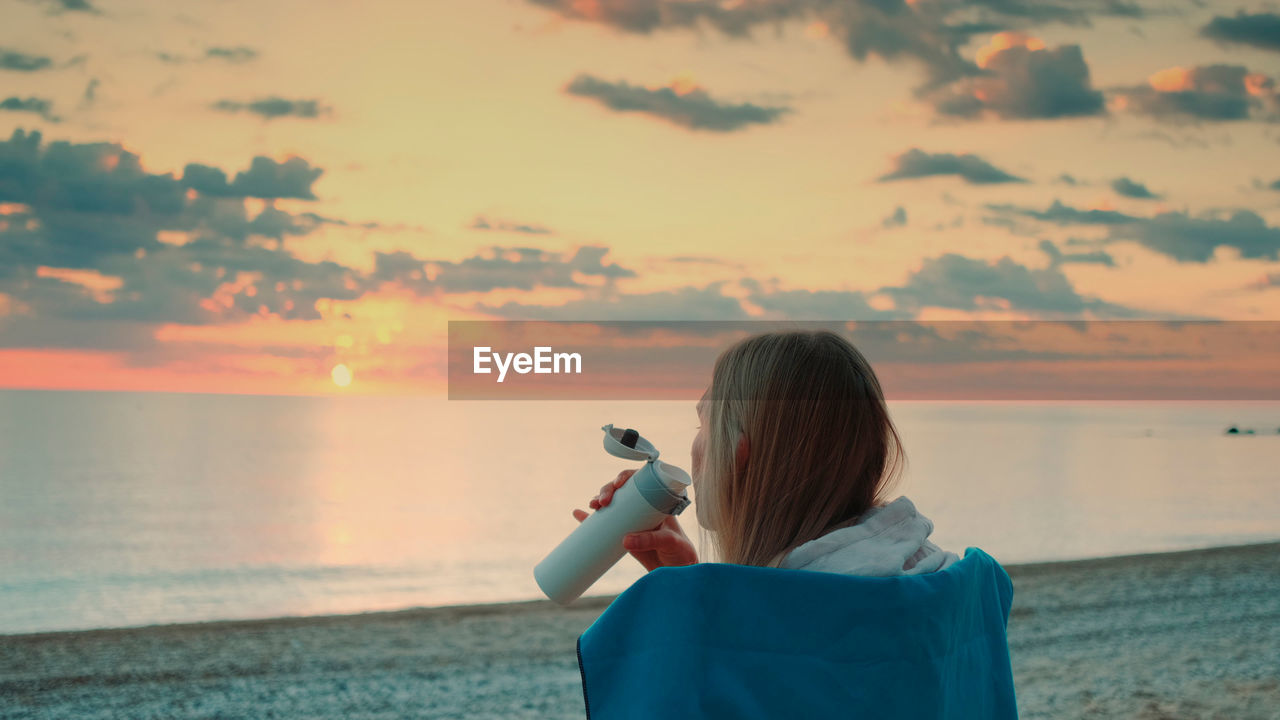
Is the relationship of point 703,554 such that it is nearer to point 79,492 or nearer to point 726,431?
point 726,431

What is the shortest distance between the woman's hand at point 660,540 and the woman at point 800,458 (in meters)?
0.39

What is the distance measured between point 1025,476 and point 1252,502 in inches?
641

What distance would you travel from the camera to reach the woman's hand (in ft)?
6.66

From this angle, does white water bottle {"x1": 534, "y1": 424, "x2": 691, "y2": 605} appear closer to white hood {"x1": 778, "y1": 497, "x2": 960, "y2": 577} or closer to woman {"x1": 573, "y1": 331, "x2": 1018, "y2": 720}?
woman {"x1": 573, "y1": 331, "x2": 1018, "y2": 720}

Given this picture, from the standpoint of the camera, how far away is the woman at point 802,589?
4.28 ft

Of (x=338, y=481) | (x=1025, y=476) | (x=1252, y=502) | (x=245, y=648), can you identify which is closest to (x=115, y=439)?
(x=338, y=481)

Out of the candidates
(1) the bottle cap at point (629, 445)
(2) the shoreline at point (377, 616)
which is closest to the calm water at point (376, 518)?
(1) the bottle cap at point (629, 445)

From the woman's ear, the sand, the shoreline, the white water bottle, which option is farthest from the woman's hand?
the shoreline

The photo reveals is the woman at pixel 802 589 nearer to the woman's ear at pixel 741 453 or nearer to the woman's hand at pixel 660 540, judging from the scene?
the woman's ear at pixel 741 453

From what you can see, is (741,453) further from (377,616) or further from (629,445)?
(377,616)

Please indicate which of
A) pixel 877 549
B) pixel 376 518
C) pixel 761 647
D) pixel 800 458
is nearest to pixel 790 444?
pixel 800 458

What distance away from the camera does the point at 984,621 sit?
1.66 metres

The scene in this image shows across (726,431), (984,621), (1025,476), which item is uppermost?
(726,431)

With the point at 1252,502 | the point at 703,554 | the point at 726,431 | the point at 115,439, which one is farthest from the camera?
the point at 115,439
